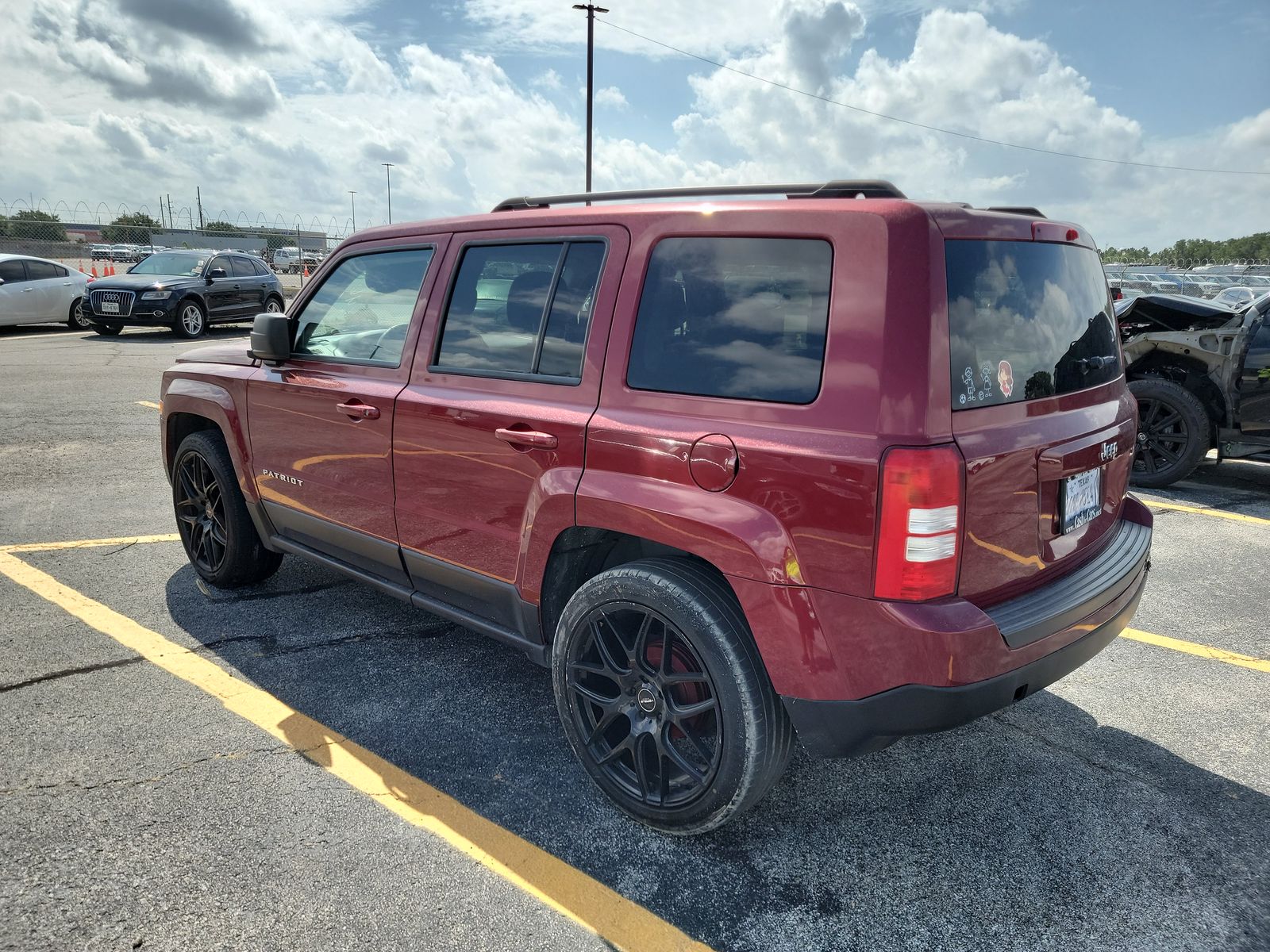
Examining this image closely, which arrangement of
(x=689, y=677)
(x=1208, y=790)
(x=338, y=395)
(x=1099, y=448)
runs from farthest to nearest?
(x=338, y=395), (x=1208, y=790), (x=1099, y=448), (x=689, y=677)

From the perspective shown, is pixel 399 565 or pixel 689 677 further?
pixel 399 565

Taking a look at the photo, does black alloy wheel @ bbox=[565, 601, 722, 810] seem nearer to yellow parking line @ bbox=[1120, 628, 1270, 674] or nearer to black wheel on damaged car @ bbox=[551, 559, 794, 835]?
black wheel on damaged car @ bbox=[551, 559, 794, 835]

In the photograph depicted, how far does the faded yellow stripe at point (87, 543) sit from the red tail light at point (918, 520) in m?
4.55

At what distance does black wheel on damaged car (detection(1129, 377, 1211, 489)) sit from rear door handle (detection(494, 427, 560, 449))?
5940 millimetres

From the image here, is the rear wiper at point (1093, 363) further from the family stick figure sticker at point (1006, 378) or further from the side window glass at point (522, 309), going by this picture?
the side window glass at point (522, 309)

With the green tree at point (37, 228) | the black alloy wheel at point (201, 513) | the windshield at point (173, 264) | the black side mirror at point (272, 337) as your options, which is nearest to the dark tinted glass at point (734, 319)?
the black side mirror at point (272, 337)

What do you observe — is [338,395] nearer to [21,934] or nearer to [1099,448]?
[21,934]

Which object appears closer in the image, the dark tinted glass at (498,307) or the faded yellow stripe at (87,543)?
the dark tinted glass at (498,307)

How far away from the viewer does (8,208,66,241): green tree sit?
31.3 m

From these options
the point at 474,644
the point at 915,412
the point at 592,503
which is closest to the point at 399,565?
the point at 474,644

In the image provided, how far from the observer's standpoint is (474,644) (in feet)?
12.8

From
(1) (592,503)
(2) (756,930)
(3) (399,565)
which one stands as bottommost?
(2) (756,930)

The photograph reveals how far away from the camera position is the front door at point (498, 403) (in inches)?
106

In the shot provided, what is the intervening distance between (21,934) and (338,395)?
6.47 ft
